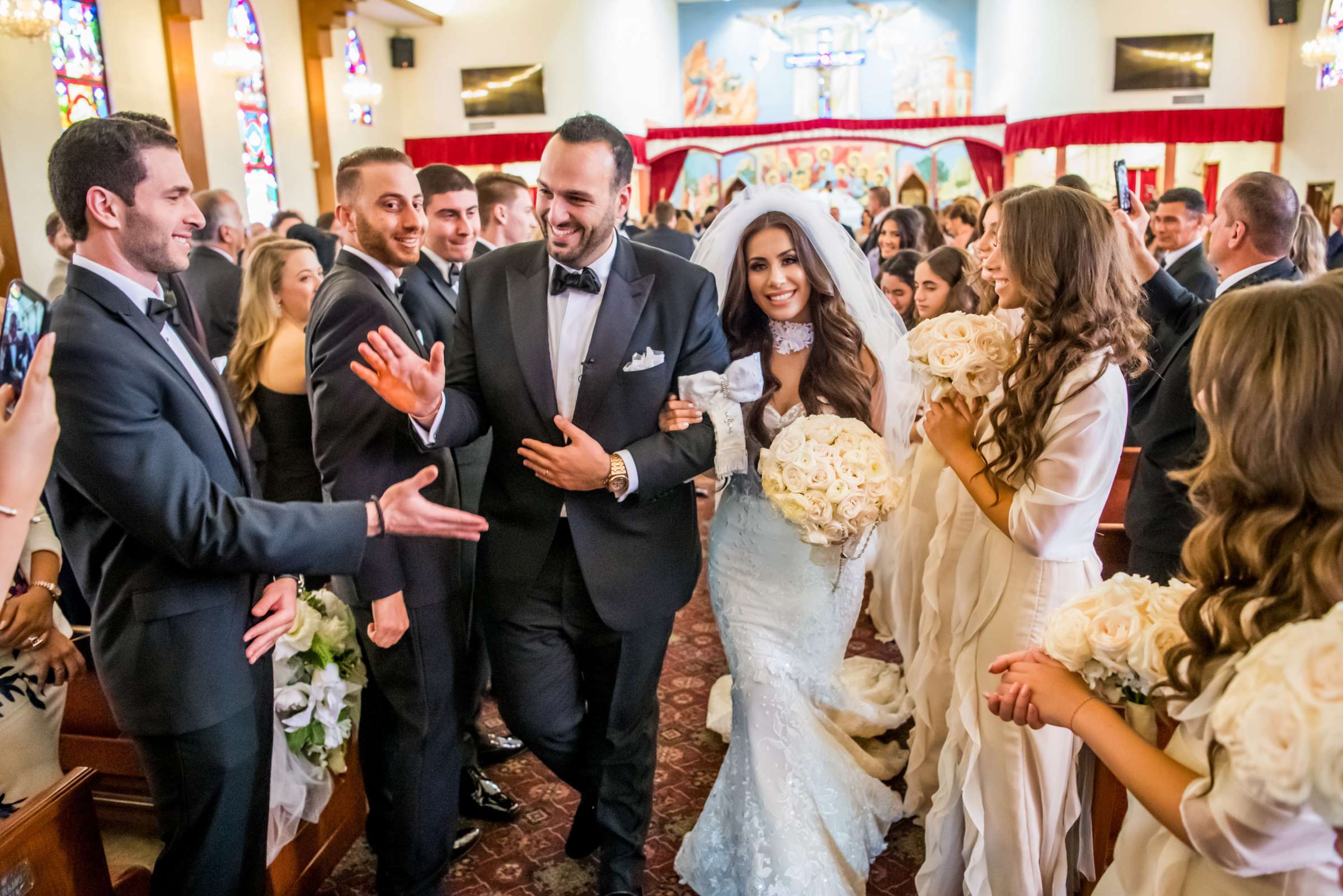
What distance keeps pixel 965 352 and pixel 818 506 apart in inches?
22.0

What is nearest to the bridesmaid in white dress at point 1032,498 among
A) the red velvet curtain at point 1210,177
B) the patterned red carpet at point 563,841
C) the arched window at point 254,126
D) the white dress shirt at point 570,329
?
the patterned red carpet at point 563,841

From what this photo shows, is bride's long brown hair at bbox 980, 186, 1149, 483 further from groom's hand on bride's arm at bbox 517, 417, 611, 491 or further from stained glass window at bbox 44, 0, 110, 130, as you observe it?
stained glass window at bbox 44, 0, 110, 130

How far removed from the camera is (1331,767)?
3.80 feet

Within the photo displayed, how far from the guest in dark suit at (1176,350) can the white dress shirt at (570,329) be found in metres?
1.80

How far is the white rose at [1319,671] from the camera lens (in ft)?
3.84

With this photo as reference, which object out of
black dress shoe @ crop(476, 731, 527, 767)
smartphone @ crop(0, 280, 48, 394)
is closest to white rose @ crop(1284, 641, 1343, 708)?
smartphone @ crop(0, 280, 48, 394)

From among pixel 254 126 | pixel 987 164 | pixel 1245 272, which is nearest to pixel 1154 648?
pixel 1245 272

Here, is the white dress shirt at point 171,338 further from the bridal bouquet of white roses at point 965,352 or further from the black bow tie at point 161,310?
the bridal bouquet of white roses at point 965,352

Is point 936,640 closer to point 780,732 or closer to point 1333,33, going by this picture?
point 780,732

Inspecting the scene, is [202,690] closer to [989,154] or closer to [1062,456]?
[1062,456]

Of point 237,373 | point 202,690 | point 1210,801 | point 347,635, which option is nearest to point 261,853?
point 202,690

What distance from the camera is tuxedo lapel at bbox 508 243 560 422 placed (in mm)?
2580

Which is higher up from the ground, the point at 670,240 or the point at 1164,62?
the point at 1164,62

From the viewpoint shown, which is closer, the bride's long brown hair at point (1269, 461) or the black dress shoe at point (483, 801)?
the bride's long brown hair at point (1269, 461)
